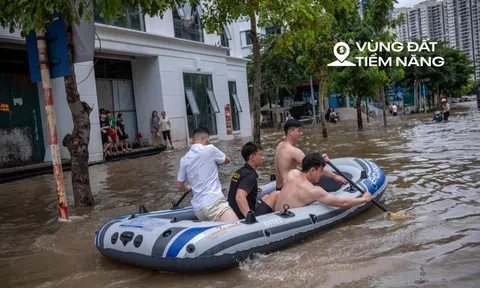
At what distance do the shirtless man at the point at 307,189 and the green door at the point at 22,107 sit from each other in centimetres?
1095

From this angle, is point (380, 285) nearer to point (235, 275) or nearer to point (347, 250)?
point (347, 250)

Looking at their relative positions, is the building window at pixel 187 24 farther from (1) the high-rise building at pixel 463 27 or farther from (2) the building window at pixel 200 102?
(1) the high-rise building at pixel 463 27

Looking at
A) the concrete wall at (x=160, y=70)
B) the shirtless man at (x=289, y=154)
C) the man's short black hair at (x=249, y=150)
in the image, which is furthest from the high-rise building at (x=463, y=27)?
the man's short black hair at (x=249, y=150)

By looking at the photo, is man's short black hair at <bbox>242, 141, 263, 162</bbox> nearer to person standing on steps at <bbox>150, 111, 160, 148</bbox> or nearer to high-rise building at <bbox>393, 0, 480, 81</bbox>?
person standing on steps at <bbox>150, 111, 160, 148</bbox>

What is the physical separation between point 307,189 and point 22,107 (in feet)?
37.5

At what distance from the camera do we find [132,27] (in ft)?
55.0

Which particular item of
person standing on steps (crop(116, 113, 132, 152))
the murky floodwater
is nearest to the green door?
person standing on steps (crop(116, 113, 132, 152))

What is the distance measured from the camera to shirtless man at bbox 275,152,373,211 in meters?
5.54

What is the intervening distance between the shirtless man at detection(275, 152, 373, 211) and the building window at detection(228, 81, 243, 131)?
19157mm

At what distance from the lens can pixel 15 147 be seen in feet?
45.2

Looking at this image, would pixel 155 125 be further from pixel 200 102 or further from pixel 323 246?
pixel 323 246

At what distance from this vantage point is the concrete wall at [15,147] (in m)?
13.5

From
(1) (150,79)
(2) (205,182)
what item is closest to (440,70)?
(1) (150,79)

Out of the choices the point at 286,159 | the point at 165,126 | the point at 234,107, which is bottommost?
the point at 286,159
